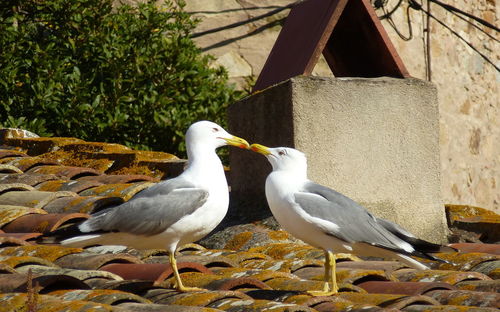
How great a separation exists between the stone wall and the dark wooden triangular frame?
13.2 ft

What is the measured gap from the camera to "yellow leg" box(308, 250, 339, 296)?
12.3ft

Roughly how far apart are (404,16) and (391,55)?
509 centimetres

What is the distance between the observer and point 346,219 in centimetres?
416

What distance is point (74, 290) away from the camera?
3609mm

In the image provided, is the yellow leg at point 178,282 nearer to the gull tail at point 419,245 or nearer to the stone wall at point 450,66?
the gull tail at point 419,245

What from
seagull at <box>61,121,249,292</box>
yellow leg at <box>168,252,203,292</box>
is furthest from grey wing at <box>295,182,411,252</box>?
yellow leg at <box>168,252,203,292</box>

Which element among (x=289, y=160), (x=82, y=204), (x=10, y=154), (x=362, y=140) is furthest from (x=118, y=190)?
(x=10, y=154)

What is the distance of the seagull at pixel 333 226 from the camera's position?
409cm

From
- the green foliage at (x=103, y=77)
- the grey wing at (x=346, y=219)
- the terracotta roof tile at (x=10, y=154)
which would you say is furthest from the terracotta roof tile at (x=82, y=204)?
the green foliage at (x=103, y=77)

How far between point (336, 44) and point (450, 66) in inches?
199

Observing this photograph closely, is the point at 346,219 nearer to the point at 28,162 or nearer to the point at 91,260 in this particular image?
the point at 91,260

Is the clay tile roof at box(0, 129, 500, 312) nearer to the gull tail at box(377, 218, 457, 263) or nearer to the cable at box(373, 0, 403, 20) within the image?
the gull tail at box(377, 218, 457, 263)

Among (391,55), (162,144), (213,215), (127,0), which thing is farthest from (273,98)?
(127,0)

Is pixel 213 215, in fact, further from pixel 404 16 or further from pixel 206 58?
pixel 404 16
